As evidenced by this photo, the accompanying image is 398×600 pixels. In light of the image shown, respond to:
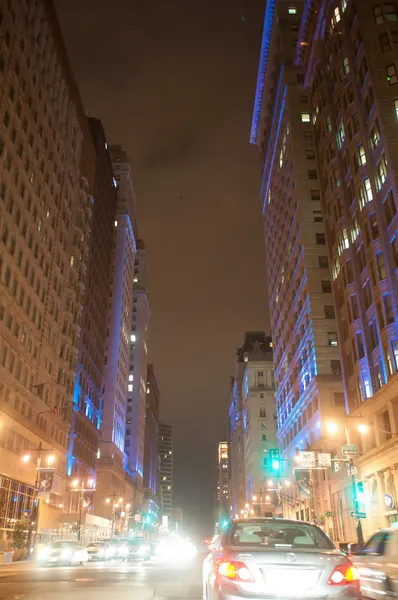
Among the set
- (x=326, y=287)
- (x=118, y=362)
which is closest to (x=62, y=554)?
(x=326, y=287)

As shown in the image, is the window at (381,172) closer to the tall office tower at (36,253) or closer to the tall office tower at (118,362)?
the tall office tower at (36,253)

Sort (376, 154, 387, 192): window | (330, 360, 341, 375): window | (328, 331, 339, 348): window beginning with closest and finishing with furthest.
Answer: (376, 154, 387, 192): window
(330, 360, 341, 375): window
(328, 331, 339, 348): window

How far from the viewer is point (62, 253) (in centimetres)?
6844

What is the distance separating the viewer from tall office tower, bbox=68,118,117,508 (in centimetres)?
7855

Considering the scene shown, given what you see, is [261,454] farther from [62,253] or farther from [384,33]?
[384,33]

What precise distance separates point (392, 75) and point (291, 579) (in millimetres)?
49829

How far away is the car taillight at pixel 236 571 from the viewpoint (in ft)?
22.2

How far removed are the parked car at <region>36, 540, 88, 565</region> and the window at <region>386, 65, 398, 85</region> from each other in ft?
148

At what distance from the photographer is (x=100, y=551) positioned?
139 ft

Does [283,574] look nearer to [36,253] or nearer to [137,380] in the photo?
[36,253]

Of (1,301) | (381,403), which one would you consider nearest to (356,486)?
(381,403)

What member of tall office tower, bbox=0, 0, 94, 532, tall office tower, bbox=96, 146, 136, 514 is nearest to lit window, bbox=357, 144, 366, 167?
tall office tower, bbox=0, 0, 94, 532

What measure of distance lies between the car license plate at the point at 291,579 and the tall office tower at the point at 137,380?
141560 mm

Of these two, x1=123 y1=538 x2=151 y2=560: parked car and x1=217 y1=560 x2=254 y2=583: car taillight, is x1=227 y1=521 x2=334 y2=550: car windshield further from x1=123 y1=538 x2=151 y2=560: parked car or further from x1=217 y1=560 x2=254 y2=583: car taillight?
x1=123 y1=538 x2=151 y2=560: parked car
